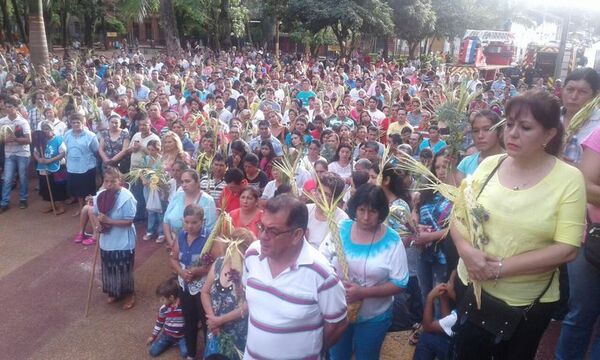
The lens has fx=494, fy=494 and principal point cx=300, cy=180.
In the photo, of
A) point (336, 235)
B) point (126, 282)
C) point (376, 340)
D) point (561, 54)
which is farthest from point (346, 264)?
point (561, 54)

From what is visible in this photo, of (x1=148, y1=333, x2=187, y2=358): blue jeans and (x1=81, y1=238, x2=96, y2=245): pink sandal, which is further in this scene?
(x1=81, y1=238, x2=96, y2=245): pink sandal

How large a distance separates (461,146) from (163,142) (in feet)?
13.8

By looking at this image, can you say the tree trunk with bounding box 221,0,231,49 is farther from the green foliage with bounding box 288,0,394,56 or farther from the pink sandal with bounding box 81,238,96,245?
the pink sandal with bounding box 81,238,96,245

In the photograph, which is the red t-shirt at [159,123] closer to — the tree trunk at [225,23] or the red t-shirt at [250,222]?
the red t-shirt at [250,222]

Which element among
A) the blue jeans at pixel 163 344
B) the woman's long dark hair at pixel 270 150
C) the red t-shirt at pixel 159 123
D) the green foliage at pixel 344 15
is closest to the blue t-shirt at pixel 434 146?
the woman's long dark hair at pixel 270 150

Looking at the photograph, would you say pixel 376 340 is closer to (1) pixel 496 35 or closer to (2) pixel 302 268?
(2) pixel 302 268

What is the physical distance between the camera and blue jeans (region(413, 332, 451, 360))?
10.5 ft

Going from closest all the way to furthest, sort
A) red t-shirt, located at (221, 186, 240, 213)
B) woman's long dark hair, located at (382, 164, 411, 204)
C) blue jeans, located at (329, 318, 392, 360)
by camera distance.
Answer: blue jeans, located at (329, 318, 392, 360) → woman's long dark hair, located at (382, 164, 411, 204) → red t-shirt, located at (221, 186, 240, 213)

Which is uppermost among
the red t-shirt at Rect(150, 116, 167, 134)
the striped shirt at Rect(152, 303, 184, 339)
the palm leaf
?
the palm leaf

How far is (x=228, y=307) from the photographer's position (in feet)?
11.6

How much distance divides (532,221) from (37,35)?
14.7 meters

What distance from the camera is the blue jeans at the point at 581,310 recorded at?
9.35ft

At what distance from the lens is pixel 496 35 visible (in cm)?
2733

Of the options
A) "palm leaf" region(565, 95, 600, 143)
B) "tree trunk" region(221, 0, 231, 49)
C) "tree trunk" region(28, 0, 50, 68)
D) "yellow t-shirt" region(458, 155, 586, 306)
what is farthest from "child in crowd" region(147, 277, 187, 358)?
"tree trunk" region(221, 0, 231, 49)
